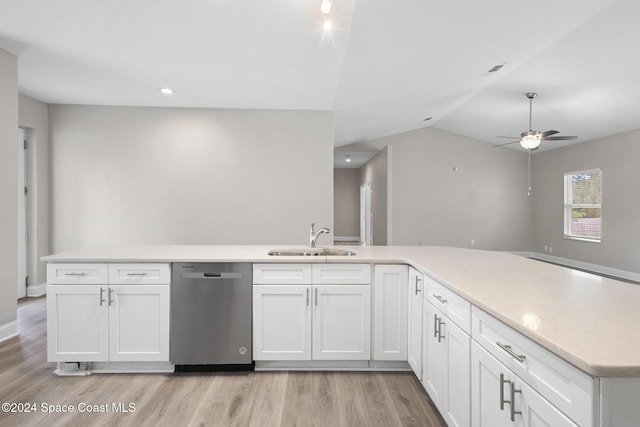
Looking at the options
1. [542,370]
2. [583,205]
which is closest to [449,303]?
[542,370]

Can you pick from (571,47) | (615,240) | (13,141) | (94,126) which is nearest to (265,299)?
(13,141)

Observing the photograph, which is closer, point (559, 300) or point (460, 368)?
point (559, 300)

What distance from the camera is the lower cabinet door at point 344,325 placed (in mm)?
2342

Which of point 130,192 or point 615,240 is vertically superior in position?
point 130,192

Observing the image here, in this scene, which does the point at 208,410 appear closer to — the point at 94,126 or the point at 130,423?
the point at 130,423

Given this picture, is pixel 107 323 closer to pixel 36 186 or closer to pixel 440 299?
pixel 440 299

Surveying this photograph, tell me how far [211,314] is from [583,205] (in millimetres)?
7806

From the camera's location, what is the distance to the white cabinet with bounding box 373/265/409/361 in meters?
2.34

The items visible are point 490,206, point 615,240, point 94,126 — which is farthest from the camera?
point 490,206

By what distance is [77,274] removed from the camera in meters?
2.28

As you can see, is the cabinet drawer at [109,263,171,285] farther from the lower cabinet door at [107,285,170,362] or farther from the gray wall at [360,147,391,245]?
the gray wall at [360,147,391,245]

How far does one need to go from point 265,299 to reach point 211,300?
1.24 feet

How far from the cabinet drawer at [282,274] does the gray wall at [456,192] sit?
229 inches

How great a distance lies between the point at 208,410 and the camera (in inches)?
76.7
